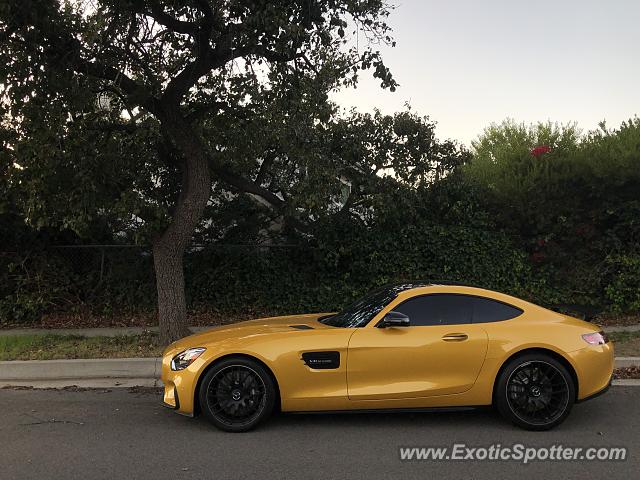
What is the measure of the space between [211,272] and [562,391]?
7.78 m

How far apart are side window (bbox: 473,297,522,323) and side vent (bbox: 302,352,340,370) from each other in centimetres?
136

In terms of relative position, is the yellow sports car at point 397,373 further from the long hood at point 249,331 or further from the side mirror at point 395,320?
the long hood at point 249,331

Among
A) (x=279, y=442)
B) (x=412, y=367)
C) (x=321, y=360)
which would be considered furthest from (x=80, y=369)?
(x=412, y=367)

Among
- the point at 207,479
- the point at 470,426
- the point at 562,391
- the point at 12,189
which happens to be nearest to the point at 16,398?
the point at 207,479

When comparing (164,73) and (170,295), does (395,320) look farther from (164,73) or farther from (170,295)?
(164,73)

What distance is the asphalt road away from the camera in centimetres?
409

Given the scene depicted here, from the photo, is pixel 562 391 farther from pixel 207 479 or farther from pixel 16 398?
pixel 16 398

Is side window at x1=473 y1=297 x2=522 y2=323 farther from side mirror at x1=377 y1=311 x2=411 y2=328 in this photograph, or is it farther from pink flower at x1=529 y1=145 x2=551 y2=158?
pink flower at x1=529 y1=145 x2=551 y2=158

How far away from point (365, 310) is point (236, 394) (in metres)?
1.48

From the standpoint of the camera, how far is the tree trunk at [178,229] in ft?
27.8

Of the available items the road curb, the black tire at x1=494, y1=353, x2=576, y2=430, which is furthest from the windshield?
the road curb

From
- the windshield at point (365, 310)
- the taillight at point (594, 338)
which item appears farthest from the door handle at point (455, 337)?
the taillight at point (594, 338)

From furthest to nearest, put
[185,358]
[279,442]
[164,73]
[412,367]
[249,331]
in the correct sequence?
[164,73] → [249,331] → [185,358] → [412,367] → [279,442]

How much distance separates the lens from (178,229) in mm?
8500
